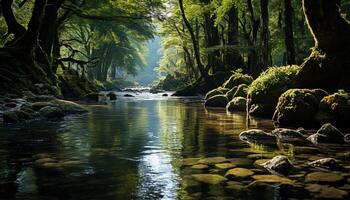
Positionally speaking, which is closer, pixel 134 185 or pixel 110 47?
pixel 134 185

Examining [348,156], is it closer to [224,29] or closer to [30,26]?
[30,26]

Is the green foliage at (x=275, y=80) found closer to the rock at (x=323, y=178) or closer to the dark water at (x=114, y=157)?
the dark water at (x=114, y=157)

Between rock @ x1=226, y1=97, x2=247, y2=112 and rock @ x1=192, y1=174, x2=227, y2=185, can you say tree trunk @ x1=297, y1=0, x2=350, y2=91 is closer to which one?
rock @ x1=226, y1=97, x2=247, y2=112

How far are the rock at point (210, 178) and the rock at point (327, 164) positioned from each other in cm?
186

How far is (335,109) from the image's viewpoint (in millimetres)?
12117

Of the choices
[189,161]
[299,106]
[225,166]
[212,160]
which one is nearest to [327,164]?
[225,166]

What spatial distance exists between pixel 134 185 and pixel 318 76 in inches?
424

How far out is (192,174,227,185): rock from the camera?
19.9 ft

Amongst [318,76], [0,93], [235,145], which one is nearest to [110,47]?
[0,93]

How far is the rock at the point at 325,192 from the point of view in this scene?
17.5 ft

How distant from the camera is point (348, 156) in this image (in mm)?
7875

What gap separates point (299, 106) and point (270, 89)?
10.9ft

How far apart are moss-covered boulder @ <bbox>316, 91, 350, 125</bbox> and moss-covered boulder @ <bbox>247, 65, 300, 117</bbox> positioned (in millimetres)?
3007

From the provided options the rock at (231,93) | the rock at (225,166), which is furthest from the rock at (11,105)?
the rock at (231,93)
